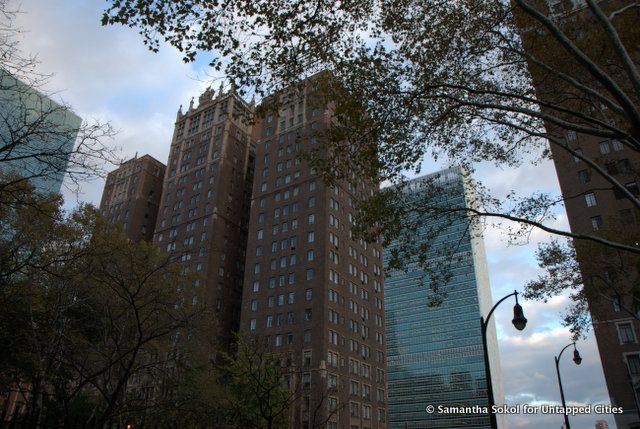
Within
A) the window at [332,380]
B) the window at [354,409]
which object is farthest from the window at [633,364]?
the window at [354,409]

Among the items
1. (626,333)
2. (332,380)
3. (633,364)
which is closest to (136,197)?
(332,380)

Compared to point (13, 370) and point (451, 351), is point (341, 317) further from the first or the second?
point (451, 351)

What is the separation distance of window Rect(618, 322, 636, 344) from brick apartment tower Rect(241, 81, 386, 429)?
101 ft

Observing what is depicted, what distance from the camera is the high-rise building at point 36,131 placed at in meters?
7.10

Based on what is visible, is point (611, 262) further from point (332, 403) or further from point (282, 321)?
point (282, 321)

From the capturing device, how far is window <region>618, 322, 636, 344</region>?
1681 inches

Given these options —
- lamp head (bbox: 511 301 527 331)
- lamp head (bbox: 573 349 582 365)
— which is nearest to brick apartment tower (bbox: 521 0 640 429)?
lamp head (bbox: 573 349 582 365)

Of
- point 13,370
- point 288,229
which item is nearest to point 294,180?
point 288,229

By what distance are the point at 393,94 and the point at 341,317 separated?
182ft

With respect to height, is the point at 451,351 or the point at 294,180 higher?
the point at 294,180

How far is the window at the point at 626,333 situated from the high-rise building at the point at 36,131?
49488 mm

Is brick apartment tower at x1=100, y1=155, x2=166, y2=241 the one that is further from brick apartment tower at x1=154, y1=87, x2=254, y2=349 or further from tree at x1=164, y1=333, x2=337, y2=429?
tree at x1=164, y1=333, x2=337, y2=429

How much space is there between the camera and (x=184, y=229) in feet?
290

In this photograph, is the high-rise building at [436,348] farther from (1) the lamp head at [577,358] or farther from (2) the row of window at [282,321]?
(1) the lamp head at [577,358]
